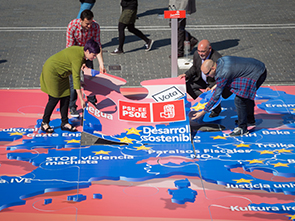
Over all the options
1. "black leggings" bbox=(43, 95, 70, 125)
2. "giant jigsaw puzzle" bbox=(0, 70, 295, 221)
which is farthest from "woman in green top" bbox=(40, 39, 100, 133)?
"giant jigsaw puzzle" bbox=(0, 70, 295, 221)

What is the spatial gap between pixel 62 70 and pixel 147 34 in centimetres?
489

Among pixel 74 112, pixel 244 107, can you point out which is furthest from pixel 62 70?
pixel 244 107

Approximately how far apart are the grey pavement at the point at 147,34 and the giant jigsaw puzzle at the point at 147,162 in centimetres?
159

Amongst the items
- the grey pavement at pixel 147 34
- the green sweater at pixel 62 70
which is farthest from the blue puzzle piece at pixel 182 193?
the grey pavement at pixel 147 34

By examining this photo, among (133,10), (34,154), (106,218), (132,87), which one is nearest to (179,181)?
(106,218)

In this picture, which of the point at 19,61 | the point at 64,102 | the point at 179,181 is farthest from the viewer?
the point at 19,61

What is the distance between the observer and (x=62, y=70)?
611cm

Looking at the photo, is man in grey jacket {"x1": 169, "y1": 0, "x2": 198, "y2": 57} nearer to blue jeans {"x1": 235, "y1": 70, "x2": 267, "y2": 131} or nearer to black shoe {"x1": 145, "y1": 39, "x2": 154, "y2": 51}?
black shoe {"x1": 145, "y1": 39, "x2": 154, "y2": 51}

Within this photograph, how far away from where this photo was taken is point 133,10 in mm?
9297

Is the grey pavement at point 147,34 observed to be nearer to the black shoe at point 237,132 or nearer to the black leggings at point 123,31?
the black leggings at point 123,31

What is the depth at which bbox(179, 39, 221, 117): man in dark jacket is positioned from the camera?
6.42 meters

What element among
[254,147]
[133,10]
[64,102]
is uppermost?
[133,10]

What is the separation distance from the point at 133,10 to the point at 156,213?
18.7 feet

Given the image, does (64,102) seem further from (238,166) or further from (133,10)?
(133,10)
